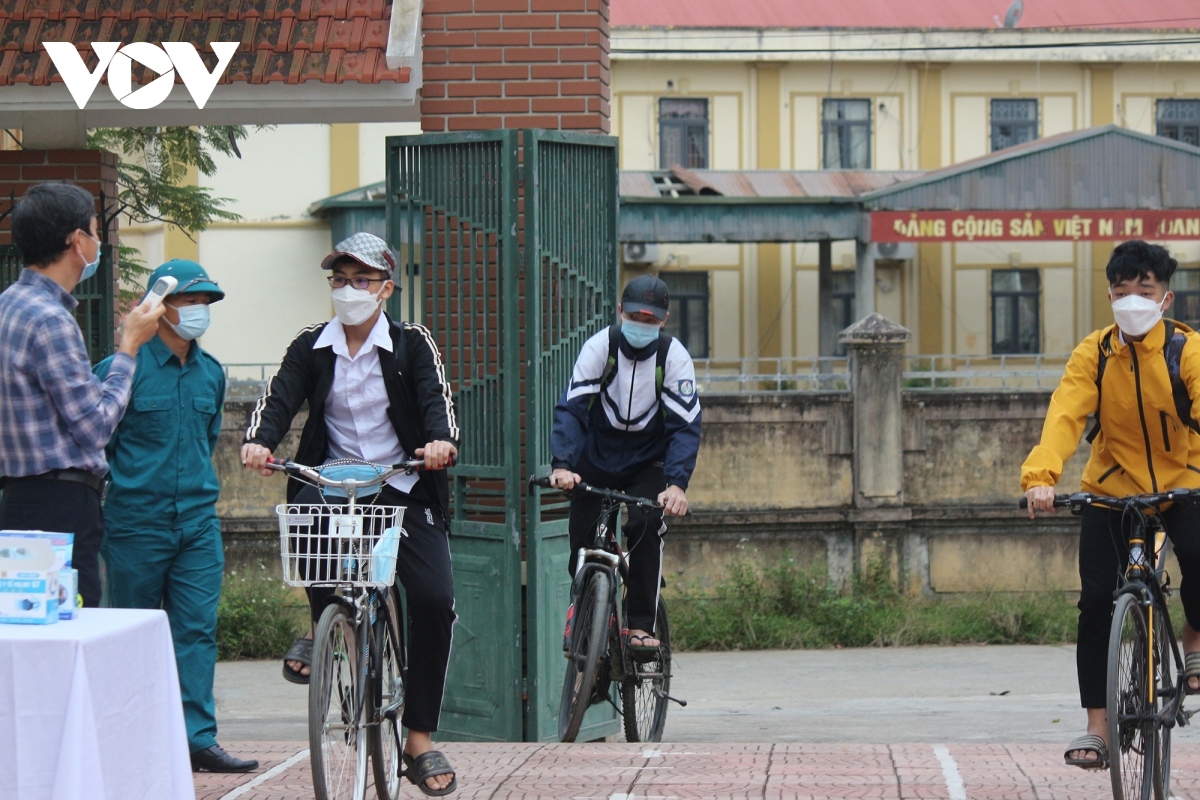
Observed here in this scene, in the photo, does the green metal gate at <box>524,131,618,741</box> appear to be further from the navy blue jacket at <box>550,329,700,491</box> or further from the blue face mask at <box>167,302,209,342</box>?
the blue face mask at <box>167,302,209,342</box>

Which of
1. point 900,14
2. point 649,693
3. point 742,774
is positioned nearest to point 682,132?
point 900,14

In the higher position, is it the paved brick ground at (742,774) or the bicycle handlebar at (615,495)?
the bicycle handlebar at (615,495)

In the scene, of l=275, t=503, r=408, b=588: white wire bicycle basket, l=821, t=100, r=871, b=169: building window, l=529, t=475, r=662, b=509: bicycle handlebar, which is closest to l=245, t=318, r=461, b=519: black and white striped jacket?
l=275, t=503, r=408, b=588: white wire bicycle basket

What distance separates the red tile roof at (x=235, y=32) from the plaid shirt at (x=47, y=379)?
3435 mm

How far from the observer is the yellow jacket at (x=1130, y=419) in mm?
5695

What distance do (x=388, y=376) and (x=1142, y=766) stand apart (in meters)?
2.93

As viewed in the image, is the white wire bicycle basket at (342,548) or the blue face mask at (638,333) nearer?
the white wire bicycle basket at (342,548)

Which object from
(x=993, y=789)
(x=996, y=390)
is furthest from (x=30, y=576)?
(x=996, y=390)

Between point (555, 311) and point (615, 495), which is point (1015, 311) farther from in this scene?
point (615, 495)

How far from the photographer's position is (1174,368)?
18.6 feet

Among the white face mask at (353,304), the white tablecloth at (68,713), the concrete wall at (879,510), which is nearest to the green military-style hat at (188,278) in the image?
the white face mask at (353,304)

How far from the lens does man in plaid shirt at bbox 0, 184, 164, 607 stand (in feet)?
15.7

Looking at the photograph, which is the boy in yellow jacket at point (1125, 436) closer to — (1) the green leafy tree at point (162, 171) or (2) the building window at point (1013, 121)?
(1) the green leafy tree at point (162, 171)

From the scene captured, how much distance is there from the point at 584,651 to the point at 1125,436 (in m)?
2.69
